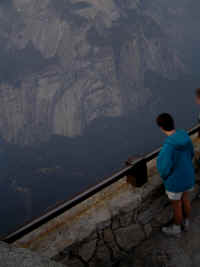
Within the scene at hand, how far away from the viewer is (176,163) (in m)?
2.63

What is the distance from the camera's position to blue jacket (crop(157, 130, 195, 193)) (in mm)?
2561

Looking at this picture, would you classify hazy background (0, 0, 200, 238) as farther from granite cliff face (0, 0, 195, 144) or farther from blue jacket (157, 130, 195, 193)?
blue jacket (157, 130, 195, 193)

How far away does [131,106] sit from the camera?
120875 millimetres

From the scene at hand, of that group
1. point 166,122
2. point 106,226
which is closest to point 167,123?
point 166,122

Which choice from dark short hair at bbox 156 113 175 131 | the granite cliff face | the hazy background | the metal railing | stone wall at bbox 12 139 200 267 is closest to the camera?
the metal railing

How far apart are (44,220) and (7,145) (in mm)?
117722

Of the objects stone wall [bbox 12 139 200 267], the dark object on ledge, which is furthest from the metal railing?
stone wall [bbox 12 139 200 267]

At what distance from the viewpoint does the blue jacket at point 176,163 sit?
8.40 ft

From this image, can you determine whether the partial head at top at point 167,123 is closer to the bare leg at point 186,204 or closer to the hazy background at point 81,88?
the bare leg at point 186,204

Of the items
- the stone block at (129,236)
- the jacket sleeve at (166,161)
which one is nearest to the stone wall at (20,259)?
the stone block at (129,236)

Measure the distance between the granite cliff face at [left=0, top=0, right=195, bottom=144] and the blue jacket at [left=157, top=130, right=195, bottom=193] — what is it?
110 metres

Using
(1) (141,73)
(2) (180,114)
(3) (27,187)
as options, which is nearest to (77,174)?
(3) (27,187)

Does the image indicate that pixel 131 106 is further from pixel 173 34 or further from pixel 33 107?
pixel 173 34

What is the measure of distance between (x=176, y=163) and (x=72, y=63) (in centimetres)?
12499
